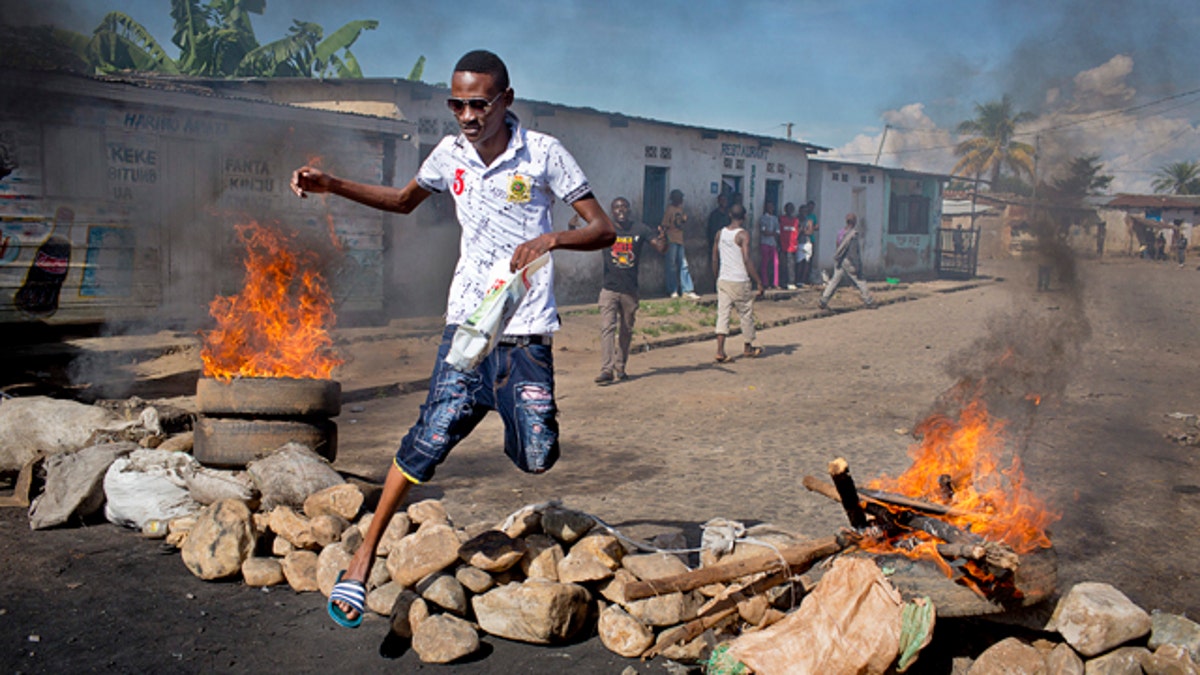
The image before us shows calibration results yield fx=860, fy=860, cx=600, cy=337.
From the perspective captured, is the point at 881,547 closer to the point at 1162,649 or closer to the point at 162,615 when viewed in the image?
the point at 1162,649

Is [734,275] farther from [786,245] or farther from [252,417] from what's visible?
A: [786,245]

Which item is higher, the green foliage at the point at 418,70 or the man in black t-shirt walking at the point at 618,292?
the green foliage at the point at 418,70

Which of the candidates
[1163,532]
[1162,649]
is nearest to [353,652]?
[1162,649]

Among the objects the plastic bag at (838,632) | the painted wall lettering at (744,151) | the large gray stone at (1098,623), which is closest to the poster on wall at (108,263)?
the plastic bag at (838,632)

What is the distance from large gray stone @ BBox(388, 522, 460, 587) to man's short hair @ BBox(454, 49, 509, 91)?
1.92 metres

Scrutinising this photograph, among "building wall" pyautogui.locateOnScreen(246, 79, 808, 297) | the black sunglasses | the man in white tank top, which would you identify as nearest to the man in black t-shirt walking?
the man in white tank top

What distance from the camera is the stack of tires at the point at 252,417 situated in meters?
4.91

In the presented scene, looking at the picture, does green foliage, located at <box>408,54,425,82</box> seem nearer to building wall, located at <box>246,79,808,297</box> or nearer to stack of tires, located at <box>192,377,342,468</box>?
building wall, located at <box>246,79,808,297</box>

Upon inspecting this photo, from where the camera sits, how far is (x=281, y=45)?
22000 millimetres

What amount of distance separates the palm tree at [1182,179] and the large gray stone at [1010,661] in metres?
64.0

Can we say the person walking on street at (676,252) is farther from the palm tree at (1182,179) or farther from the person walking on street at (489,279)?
the palm tree at (1182,179)

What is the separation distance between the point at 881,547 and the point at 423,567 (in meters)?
1.88

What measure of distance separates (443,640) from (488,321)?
4.01ft

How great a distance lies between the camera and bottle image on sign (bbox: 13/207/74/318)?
10.5 meters
